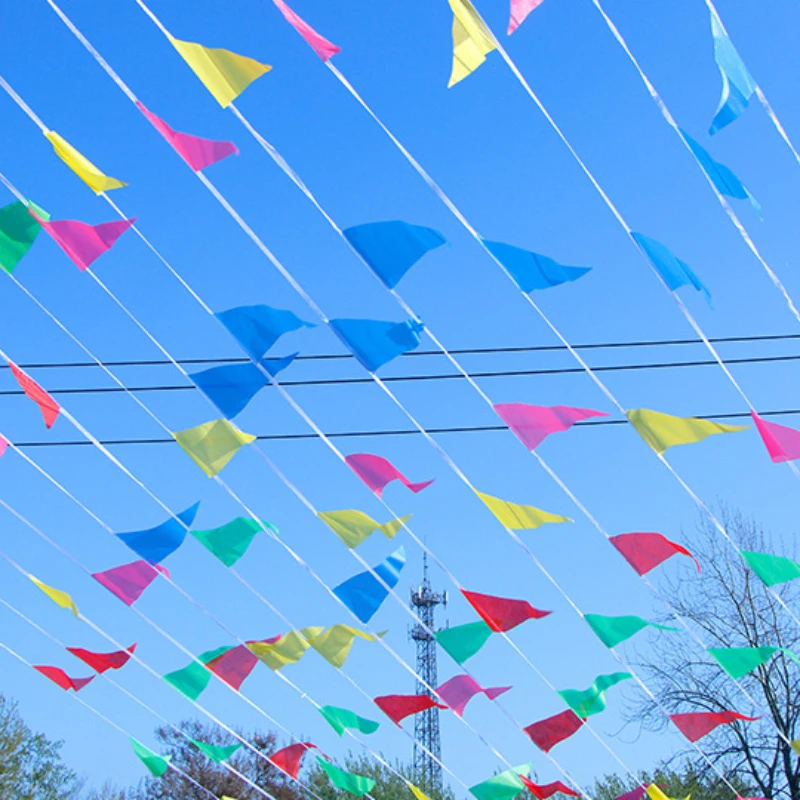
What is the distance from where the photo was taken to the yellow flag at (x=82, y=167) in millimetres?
4238

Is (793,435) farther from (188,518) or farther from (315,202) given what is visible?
(188,518)

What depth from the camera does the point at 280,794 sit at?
23484 mm

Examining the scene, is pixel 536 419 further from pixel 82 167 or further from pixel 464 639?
pixel 82 167

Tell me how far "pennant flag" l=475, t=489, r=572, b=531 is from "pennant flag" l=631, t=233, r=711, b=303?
133 centimetres

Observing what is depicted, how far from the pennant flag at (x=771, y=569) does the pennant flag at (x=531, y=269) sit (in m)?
1.71

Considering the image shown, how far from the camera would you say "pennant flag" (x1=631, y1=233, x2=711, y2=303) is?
4.23 m

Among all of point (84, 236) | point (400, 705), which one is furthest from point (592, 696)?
point (84, 236)

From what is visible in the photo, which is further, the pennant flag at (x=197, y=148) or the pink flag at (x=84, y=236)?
the pink flag at (x=84, y=236)

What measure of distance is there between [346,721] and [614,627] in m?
2.15

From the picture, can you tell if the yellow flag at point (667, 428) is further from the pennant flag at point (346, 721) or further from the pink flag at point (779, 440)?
the pennant flag at point (346, 721)

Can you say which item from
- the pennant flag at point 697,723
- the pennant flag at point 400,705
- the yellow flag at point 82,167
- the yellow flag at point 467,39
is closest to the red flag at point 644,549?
the pennant flag at point 697,723

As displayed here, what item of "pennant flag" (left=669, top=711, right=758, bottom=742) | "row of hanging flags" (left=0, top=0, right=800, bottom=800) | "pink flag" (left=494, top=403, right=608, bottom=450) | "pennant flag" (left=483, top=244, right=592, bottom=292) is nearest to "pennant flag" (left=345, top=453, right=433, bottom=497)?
"row of hanging flags" (left=0, top=0, right=800, bottom=800)

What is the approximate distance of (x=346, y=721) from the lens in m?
6.46

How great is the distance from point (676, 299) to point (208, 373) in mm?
2267
